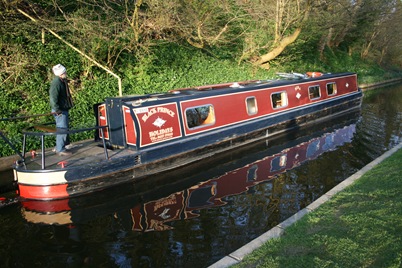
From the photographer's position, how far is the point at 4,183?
6.38 metres

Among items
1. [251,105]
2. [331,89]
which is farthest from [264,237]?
[331,89]

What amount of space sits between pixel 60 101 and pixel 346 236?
5.23 m

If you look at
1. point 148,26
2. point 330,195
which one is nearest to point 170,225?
point 330,195

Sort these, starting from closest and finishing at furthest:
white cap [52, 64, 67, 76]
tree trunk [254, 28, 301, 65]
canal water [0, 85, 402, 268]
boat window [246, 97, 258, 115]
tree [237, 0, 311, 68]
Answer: canal water [0, 85, 402, 268] → white cap [52, 64, 67, 76] → boat window [246, 97, 258, 115] → tree [237, 0, 311, 68] → tree trunk [254, 28, 301, 65]

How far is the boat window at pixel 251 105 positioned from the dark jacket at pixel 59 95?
478cm

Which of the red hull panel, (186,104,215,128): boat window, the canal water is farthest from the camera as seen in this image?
(186,104,215,128): boat window

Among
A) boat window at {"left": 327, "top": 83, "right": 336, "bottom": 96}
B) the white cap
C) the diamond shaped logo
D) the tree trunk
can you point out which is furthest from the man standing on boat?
the tree trunk

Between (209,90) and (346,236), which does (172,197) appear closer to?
(346,236)

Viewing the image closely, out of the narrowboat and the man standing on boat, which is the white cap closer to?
the man standing on boat

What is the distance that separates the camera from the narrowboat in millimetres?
5648

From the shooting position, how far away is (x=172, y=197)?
5938mm

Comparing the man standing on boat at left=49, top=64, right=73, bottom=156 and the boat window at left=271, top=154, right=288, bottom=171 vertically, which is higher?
the man standing on boat at left=49, top=64, right=73, bottom=156

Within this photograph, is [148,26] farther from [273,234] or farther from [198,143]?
[273,234]

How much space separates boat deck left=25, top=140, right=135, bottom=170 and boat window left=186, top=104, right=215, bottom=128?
1.69 meters
